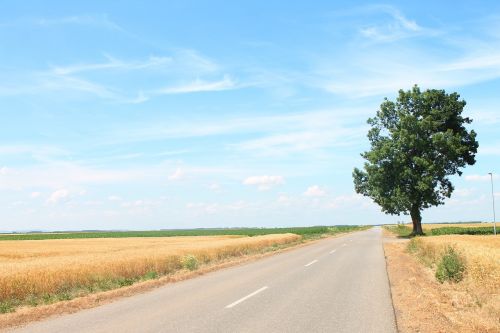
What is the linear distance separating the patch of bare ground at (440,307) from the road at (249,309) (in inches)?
14.8

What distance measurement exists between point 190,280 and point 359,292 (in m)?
7.28

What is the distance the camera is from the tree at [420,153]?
50344 mm

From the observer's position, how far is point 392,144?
52.5 meters

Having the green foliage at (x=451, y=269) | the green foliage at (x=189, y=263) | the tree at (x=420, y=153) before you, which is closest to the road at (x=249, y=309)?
the green foliage at (x=451, y=269)

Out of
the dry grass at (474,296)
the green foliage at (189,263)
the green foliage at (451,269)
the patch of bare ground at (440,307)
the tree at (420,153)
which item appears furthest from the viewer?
the tree at (420,153)

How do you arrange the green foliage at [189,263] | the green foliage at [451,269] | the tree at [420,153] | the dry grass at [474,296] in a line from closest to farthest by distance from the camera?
the dry grass at [474,296], the green foliage at [451,269], the green foliage at [189,263], the tree at [420,153]

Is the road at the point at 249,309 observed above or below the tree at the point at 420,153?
below

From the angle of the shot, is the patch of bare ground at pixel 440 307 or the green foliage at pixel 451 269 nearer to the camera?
the patch of bare ground at pixel 440 307

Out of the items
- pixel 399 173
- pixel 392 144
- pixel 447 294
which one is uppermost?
pixel 392 144

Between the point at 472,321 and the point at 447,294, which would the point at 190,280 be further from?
the point at 472,321

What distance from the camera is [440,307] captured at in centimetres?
1094

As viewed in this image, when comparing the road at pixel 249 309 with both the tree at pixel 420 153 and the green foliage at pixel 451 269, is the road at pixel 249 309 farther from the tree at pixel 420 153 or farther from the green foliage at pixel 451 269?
the tree at pixel 420 153

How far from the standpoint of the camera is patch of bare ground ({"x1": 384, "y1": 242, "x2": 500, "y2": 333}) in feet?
29.2

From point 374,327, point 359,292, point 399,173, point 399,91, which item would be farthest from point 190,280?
point 399,91
